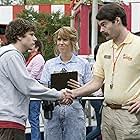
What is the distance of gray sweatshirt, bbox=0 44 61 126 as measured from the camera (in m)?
4.34

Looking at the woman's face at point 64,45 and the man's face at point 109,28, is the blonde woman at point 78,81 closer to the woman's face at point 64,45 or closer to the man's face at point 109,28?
the woman's face at point 64,45

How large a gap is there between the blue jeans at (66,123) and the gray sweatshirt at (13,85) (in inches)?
34.0

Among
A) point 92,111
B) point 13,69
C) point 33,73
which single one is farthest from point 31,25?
point 92,111

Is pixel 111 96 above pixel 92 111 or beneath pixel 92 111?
above

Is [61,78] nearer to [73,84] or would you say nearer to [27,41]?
[73,84]

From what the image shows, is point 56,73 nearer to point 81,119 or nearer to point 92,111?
point 81,119

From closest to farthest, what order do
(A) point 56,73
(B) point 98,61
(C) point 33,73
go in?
(B) point 98,61
(A) point 56,73
(C) point 33,73

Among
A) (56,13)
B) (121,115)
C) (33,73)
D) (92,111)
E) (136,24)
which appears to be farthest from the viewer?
(56,13)

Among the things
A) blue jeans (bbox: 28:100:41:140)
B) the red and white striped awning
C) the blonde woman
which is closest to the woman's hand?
the blonde woman

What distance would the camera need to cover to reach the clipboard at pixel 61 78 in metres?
5.16

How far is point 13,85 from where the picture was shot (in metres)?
4.39

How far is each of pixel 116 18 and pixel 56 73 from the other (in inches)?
44.4

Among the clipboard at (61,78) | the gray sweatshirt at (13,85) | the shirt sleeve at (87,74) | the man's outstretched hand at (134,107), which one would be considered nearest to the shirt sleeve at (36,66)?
the shirt sleeve at (87,74)

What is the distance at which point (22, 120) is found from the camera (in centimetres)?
448
